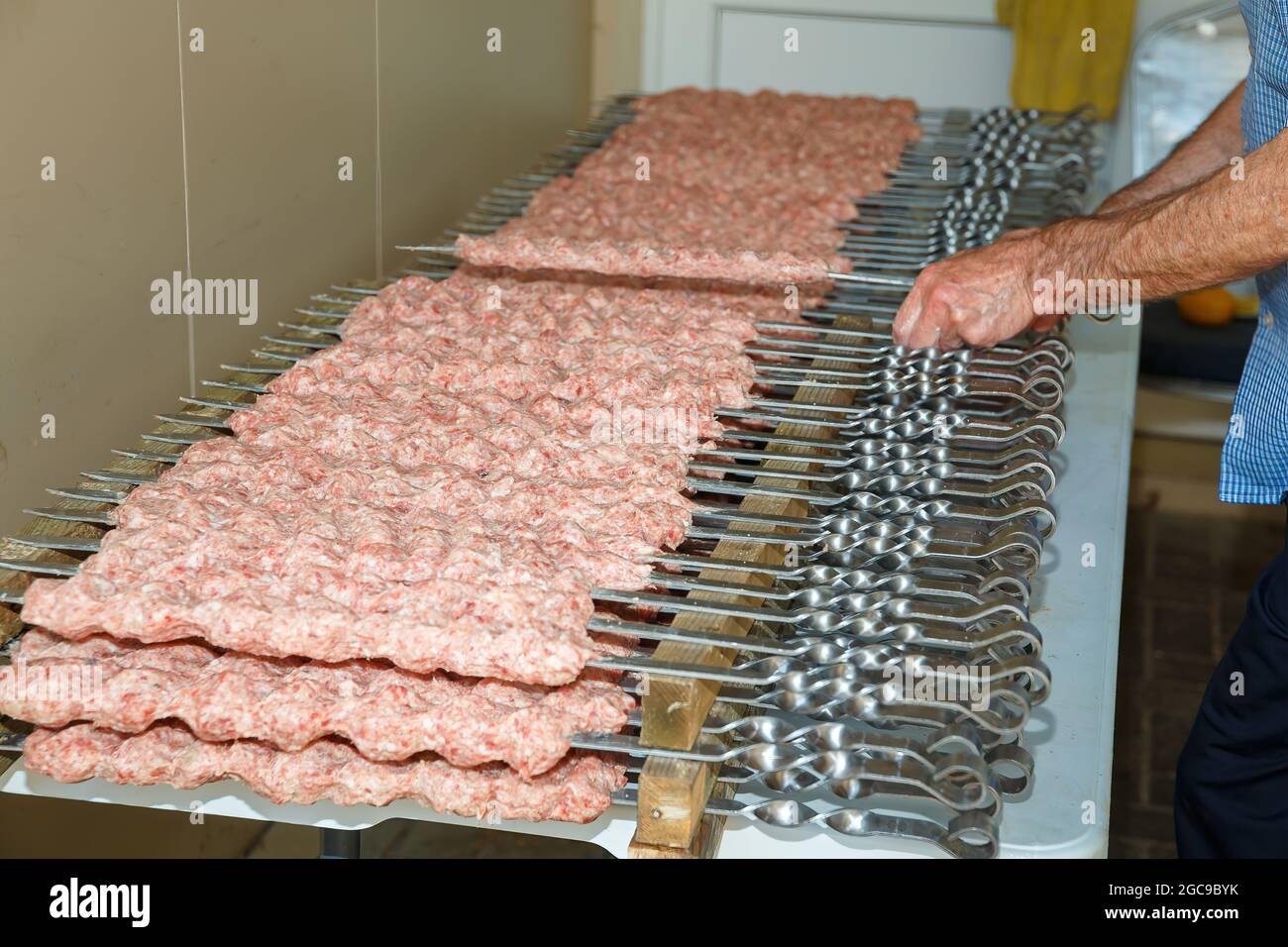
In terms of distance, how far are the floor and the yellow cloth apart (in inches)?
64.5

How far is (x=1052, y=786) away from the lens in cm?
167

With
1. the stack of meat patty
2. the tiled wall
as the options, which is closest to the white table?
the stack of meat patty

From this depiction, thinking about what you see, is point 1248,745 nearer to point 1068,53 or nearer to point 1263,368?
point 1263,368

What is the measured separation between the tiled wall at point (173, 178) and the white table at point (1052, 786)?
69 centimetres

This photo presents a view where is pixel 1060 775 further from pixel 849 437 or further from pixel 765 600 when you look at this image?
pixel 849 437

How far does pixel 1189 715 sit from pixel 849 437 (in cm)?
250

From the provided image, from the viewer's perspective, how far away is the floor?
3.79 meters

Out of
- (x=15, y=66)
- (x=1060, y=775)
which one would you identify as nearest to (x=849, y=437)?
(x=1060, y=775)

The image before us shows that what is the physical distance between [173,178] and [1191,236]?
165cm

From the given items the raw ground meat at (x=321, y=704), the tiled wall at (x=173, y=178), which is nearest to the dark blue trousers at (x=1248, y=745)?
the raw ground meat at (x=321, y=704)

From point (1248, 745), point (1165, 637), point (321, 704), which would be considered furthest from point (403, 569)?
point (1165, 637)

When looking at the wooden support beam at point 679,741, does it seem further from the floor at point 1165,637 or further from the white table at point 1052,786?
the floor at point 1165,637

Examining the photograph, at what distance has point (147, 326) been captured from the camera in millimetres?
2408

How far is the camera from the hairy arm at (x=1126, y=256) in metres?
1.87
